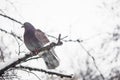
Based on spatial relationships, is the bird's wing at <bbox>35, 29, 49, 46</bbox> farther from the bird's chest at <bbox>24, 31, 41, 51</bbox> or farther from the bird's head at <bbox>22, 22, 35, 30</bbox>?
the bird's head at <bbox>22, 22, 35, 30</bbox>

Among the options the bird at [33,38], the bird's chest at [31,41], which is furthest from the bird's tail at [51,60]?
the bird's chest at [31,41]

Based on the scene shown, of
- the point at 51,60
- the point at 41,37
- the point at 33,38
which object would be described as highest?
the point at 33,38

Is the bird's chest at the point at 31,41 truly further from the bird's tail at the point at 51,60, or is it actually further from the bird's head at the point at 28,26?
the bird's tail at the point at 51,60

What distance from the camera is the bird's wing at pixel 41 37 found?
7873 millimetres

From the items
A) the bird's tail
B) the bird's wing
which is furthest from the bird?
the bird's tail

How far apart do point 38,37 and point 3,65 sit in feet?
13.3

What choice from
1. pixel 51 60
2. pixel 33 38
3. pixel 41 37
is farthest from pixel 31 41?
pixel 51 60

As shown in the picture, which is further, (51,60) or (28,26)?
(28,26)

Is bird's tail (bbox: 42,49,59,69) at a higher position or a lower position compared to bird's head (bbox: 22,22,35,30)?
lower

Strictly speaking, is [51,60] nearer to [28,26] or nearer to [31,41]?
[31,41]

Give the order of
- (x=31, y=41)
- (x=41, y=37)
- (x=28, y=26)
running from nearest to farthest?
1. (x=41, y=37)
2. (x=31, y=41)
3. (x=28, y=26)

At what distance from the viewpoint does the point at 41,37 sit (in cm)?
792

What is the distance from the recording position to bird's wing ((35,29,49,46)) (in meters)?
7.87

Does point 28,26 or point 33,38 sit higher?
point 28,26
